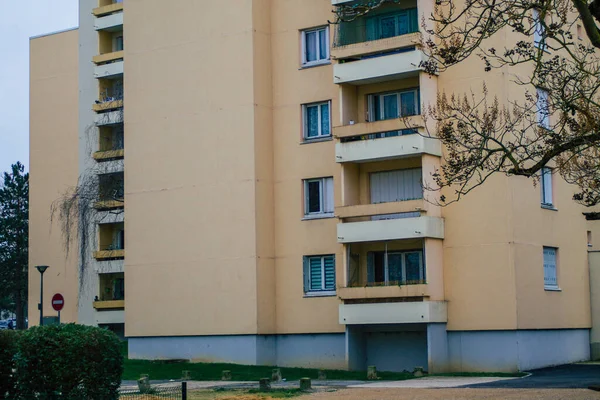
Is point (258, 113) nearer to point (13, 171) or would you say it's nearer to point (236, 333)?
point (236, 333)

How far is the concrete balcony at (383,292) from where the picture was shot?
1408 inches

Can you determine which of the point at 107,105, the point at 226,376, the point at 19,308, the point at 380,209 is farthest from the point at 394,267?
the point at 19,308

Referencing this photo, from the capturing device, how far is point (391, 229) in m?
36.5

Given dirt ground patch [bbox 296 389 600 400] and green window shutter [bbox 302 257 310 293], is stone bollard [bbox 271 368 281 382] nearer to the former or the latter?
dirt ground patch [bbox 296 389 600 400]

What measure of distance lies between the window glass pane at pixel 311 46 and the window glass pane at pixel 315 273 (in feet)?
25.8

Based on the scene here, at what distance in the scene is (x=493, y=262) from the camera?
3572cm

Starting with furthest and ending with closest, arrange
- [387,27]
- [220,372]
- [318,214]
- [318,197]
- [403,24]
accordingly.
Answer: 1. [318,197]
2. [318,214]
3. [387,27]
4. [403,24]
5. [220,372]

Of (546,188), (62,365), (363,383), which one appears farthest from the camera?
(546,188)

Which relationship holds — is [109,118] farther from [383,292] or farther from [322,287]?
[383,292]

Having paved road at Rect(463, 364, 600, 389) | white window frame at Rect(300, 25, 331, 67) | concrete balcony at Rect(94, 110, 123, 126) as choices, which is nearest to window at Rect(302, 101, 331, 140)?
white window frame at Rect(300, 25, 331, 67)

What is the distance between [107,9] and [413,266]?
24.8 metres

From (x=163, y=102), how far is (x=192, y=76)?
69.8 inches

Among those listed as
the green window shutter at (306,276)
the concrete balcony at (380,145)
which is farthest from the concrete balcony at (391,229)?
the green window shutter at (306,276)

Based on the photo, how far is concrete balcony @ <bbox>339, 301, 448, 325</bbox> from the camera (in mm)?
35688
